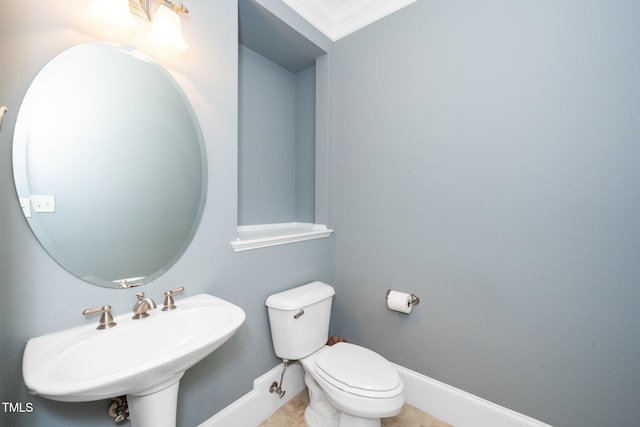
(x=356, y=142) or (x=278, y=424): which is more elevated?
(x=356, y=142)

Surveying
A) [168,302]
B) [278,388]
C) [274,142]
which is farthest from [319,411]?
[274,142]

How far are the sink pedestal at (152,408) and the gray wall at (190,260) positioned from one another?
18 cm

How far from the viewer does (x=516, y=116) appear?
4.12ft

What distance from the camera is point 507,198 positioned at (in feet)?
4.23

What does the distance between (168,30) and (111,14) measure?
182mm

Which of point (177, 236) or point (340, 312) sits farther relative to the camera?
point (340, 312)

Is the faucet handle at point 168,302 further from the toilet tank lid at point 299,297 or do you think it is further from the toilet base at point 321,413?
the toilet base at point 321,413

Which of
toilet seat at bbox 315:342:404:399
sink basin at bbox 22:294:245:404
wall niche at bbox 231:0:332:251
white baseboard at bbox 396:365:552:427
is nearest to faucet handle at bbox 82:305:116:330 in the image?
sink basin at bbox 22:294:245:404

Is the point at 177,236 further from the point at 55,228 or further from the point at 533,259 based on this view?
the point at 533,259

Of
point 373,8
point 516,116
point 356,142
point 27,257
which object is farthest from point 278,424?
point 373,8

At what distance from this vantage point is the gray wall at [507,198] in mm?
1069

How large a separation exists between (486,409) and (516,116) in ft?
5.04

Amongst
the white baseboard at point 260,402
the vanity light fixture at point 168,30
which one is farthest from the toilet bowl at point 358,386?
the vanity light fixture at point 168,30

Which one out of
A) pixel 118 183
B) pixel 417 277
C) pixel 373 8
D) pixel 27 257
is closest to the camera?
pixel 27 257
